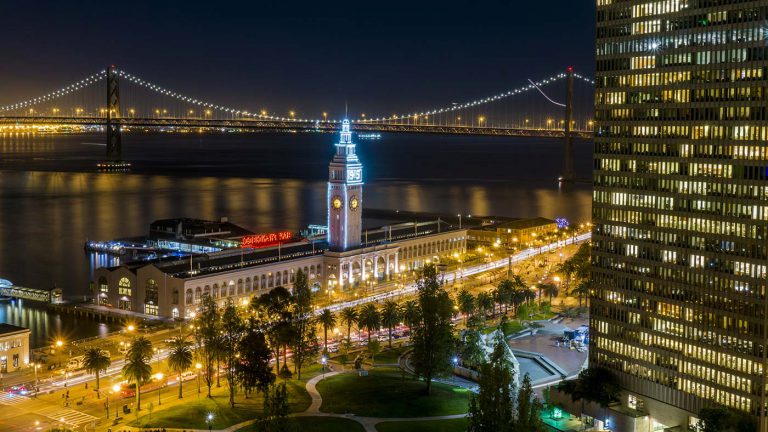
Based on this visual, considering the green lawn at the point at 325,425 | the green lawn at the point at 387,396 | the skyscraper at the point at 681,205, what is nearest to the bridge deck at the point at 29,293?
the green lawn at the point at 387,396

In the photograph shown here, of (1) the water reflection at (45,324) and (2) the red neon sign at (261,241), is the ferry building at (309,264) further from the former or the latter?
(1) the water reflection at (45,324)

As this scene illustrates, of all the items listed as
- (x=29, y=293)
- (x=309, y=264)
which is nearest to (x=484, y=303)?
(x=309, y=264)

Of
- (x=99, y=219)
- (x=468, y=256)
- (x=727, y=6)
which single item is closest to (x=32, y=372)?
(x=727, y=6)

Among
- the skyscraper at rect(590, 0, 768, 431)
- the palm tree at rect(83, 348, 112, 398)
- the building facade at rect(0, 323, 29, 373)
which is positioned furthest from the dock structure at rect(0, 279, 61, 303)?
the skyscraper at rect(590, 0, 768, 431)

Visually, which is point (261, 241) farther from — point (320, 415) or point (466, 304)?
point (320, 415)

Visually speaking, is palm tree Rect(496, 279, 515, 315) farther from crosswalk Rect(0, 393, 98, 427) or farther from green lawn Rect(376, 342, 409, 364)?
crosswalk Rect(0, 393, 98, 427)

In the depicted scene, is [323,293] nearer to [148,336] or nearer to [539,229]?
[148,336]
